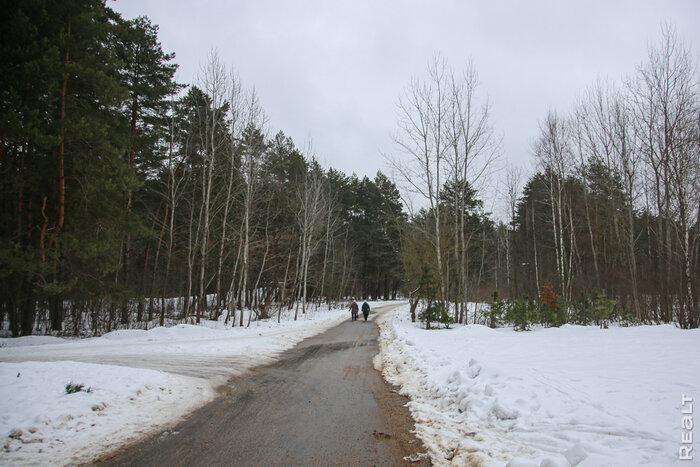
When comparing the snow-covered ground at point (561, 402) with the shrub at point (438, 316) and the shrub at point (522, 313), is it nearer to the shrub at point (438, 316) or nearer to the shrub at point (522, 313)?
the shrub at point (522, 313)

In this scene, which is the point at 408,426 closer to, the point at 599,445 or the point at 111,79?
the point at 599,445

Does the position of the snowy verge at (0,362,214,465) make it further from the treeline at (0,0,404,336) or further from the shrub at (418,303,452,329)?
the shrub at (418,303,452,329)

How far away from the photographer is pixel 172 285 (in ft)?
96.6

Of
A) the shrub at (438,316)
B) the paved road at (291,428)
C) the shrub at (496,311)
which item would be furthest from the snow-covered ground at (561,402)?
the shrub at (438,316)

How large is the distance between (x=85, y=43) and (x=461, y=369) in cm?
1710

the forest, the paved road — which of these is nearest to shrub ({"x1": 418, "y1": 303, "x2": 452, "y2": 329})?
the forest

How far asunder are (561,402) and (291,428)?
369 cm

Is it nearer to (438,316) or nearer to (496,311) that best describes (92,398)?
(438,316)

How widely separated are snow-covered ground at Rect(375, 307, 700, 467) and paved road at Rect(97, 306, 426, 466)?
46cm

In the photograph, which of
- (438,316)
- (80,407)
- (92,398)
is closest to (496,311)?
(438,316)

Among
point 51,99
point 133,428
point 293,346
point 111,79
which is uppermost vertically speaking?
point 111,79

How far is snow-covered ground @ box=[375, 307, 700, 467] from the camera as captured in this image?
314cm

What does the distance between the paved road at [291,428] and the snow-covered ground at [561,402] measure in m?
0.46

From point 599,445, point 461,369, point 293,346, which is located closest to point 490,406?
point 599,445
